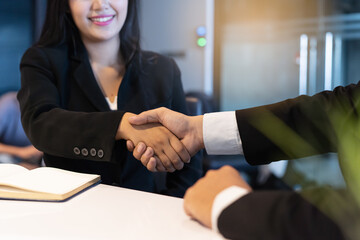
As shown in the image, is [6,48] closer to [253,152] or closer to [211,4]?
[211,4]

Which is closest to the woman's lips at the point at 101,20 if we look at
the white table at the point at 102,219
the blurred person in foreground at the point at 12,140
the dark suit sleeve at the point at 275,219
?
the white table at the point at 102,219

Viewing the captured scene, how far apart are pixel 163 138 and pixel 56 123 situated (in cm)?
30

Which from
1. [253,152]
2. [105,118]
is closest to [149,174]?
[105,118]

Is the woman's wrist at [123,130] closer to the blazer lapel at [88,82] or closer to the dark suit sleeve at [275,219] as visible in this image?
the blazer lapel at [88,82]

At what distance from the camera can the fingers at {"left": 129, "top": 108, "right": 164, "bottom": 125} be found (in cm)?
106

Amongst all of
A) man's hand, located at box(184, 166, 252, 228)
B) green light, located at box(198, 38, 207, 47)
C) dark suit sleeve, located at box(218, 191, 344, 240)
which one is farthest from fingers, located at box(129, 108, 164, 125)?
green light, located at box(198, 38, 207, 47)

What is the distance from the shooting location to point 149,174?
4.47 feet

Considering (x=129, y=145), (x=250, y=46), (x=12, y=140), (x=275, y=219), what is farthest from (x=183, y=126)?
(x=250, y=46)

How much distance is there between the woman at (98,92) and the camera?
104 centimetres

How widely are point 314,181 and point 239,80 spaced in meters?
1.23

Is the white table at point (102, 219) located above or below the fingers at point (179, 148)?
above

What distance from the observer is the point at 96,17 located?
4.35ft

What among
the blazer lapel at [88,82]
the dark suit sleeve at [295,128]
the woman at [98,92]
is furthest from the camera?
the blazer lapel at [88,82]

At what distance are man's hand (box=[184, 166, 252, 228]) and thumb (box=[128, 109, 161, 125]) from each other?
1.51ft
